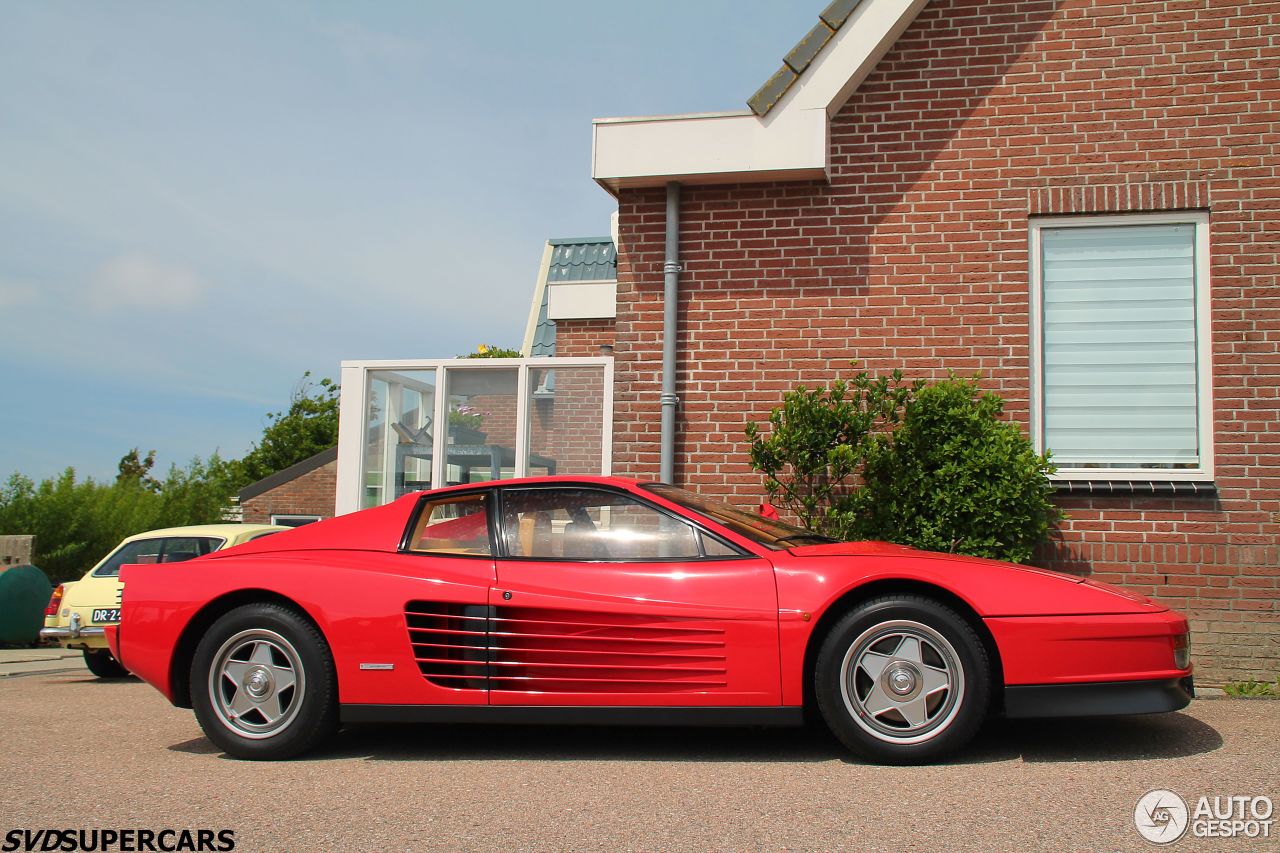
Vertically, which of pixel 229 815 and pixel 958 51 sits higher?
pixel 958 51

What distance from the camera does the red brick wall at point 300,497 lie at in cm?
3409

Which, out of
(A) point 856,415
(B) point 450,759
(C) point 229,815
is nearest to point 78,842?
(C) point 229,815

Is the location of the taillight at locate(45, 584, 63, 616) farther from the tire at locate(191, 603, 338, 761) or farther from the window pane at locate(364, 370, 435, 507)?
the tire at locate(191, 603, 338, 761)

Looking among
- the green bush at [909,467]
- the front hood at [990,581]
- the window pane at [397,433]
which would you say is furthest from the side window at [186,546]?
the front hood at [990,581]

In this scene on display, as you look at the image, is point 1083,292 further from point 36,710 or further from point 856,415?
point 36,710

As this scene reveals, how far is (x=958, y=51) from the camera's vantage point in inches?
311

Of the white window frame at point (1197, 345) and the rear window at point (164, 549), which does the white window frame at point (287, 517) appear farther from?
the white window frame at point (1197, 345)

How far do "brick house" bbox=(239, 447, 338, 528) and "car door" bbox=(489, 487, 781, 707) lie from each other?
30153 millimetres

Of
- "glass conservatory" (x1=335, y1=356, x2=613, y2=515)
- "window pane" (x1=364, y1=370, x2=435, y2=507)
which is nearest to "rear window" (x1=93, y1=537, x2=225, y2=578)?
"glass conservatory" (x1=335, y1=356, x2=613, y2=515)

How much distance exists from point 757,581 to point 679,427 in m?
3.40

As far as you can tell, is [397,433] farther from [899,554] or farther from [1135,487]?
[1135,487]

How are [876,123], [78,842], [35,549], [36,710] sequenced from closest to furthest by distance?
[78,842]
[36,710]
[876,123]
[35,549]

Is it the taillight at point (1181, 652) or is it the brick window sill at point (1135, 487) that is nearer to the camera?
the taillight at point (1181, 652)

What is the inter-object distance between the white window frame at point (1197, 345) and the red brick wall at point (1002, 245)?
7 cm
